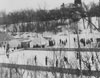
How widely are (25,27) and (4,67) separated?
10723mm

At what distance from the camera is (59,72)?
3.27m

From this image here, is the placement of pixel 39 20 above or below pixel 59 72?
above

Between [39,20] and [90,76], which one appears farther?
[39,20]

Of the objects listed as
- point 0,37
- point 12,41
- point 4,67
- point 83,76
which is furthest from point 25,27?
point 83,76

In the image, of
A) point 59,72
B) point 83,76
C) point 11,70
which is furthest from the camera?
point 11,70

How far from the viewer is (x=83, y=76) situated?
10.1 ft

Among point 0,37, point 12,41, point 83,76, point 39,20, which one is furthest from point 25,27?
point 83,76

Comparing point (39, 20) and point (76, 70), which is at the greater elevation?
point (39, 20)

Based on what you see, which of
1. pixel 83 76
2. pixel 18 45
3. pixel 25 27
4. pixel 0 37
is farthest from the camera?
pixel 25 27

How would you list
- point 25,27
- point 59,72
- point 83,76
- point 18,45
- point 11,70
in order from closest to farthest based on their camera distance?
point 83,76, point 59,72, point 11,70, point 18,45, point 25,27

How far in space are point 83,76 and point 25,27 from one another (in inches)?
458

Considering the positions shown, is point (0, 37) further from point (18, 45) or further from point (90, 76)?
point (90, 76)

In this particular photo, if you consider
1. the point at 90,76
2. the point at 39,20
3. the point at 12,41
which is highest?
the point at 39,20

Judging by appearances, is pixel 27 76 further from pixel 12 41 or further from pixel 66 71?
pixel 12 41
